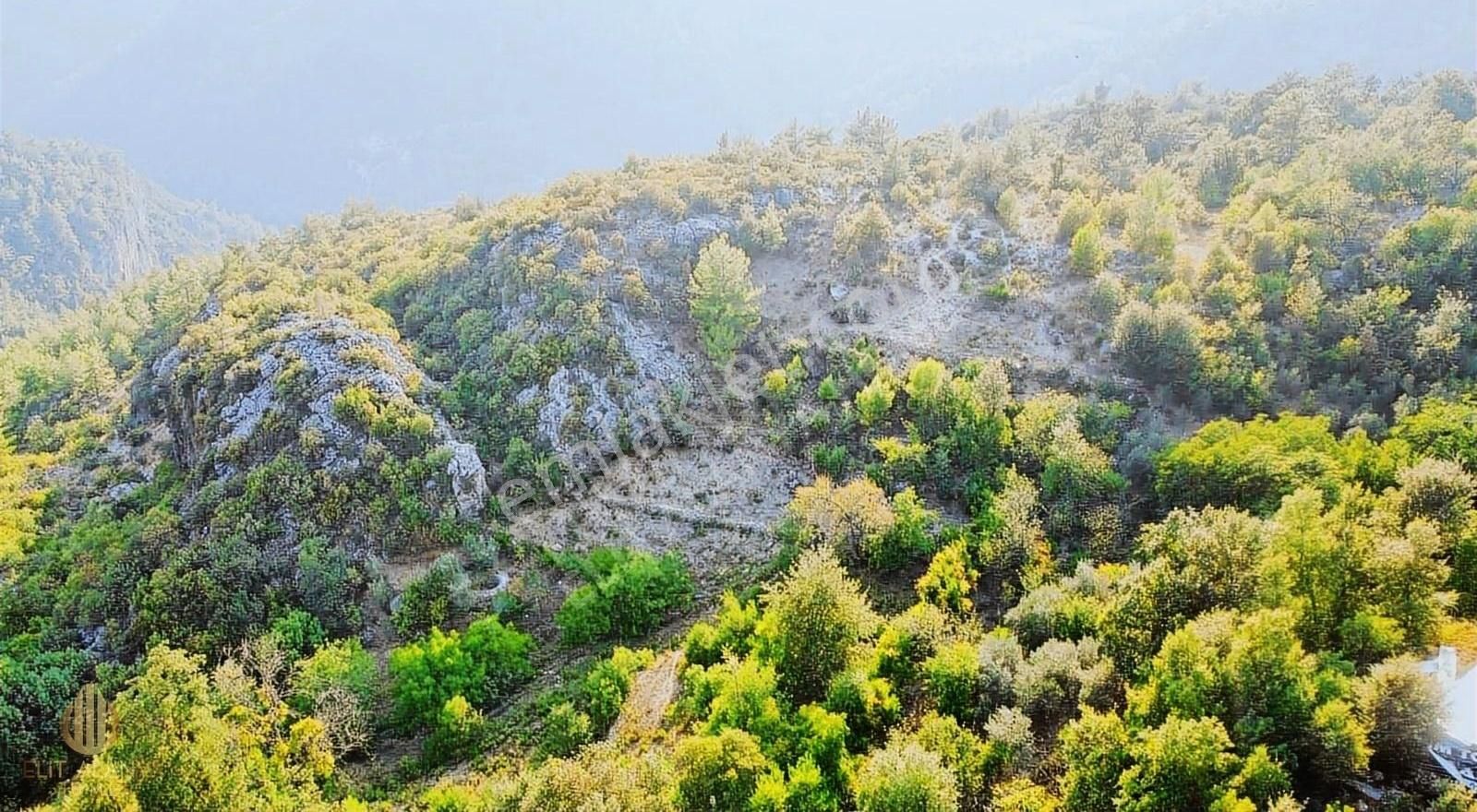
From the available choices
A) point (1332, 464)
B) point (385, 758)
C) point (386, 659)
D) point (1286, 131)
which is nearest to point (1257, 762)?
point (1332, 464)

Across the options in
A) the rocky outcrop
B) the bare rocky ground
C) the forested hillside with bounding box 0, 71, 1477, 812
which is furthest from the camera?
the rocky outcrop

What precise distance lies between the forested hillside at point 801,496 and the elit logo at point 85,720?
0.80 meters

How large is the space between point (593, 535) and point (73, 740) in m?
24.9

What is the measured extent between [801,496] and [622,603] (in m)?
10.4

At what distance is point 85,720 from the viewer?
1389 inches

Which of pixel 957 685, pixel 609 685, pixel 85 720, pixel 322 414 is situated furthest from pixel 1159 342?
pixel 85 720

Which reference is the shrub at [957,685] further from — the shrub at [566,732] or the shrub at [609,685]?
the shrub at [566,732]

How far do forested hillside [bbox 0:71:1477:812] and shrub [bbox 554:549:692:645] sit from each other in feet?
0.74

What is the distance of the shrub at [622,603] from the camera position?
125 ft

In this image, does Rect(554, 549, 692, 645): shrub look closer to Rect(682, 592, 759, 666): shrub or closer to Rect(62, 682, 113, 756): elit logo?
Rect(682, 592, 759, 666): shrub

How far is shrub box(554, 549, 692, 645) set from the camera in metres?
38.0

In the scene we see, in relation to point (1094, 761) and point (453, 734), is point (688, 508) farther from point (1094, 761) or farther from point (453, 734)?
point (1094, 761)

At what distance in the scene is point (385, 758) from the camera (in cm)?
3366

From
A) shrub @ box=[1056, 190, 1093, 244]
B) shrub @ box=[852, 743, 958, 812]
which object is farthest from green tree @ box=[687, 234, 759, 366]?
shrub @ box=[852, 743, 958, 812]
